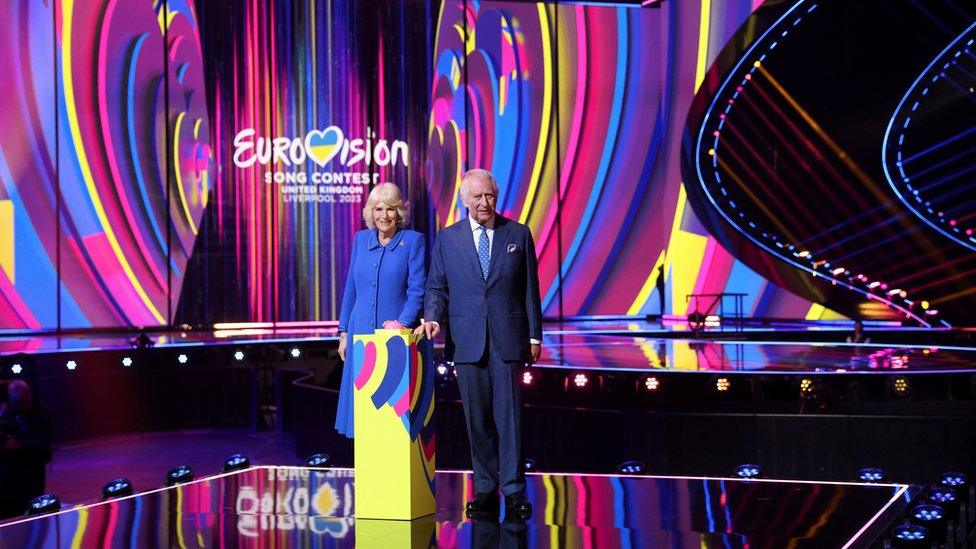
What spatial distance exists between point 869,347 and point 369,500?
5.42m

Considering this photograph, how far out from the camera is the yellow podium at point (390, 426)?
379cm

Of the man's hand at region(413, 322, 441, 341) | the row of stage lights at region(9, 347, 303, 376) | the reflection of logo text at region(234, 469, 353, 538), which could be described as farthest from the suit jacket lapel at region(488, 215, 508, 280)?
the row of stage lights at region(9, 347, 303, 376)

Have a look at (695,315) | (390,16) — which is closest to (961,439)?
(695,315)

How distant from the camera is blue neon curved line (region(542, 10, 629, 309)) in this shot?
12.0m

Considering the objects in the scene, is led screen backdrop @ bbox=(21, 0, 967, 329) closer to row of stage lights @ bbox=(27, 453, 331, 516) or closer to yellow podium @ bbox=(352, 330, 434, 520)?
row of stage lights @ bbox=(27, 453, 331, 516)

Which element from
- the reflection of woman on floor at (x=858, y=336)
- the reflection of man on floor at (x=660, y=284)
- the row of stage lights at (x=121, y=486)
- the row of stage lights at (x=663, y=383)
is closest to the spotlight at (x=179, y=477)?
the row of stage lights at (x=121, y=486)

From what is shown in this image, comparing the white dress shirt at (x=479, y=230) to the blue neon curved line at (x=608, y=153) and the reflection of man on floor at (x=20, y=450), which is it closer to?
the reflection of man on floor at (x=20, y=450)

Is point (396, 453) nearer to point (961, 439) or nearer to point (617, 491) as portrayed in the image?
point (617, 491)

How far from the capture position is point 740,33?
11.3m

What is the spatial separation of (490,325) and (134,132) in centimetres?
770

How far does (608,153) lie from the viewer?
39.7 feet

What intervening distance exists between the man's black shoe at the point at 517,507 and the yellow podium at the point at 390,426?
26cm

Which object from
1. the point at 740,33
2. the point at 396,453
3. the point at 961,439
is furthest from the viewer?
the point at 740,33

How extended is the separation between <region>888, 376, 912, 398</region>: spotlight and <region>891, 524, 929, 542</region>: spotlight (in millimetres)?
2444
